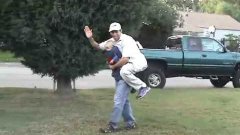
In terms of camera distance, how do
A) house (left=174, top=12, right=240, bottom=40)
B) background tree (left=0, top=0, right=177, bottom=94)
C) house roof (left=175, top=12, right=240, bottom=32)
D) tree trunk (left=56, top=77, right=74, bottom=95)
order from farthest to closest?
house roof (left=175, top=12, right=240, bottom=32) → house (left=174, top=12, right=240, bottom=40) → tree trunk (left=56, top=77, right=74, bottom=95) → background tree (left=0, top=0, right=177, bottom=94)

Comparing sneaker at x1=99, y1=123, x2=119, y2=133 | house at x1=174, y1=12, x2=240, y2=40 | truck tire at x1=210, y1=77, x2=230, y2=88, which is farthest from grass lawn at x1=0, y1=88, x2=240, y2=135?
house at x1=174, y1=12, x2=240, y2=40

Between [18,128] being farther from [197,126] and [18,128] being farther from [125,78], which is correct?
[197,126]

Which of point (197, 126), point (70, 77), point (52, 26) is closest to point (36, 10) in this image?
point (52, 26)

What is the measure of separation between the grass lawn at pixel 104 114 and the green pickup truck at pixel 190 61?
2.92 metres

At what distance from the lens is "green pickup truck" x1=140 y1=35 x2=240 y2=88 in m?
16.5

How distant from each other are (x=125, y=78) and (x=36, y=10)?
121 inches

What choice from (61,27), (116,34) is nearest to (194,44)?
(61,27)

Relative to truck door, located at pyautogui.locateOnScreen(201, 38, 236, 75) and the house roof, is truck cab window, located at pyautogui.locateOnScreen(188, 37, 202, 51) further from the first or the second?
the house roof

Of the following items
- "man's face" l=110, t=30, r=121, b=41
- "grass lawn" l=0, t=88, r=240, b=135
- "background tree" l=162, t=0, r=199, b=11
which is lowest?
"grass lawn" l=0, t=88, r=240, b=135

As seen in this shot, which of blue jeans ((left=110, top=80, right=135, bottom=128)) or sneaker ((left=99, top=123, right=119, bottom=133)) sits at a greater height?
blue jeans ((left=110, top=80, right=135, bottom=128))

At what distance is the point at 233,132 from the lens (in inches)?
333

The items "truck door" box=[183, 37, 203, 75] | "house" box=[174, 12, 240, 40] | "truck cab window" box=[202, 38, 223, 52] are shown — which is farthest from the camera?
"house" box=[174, 12, 240, 40]

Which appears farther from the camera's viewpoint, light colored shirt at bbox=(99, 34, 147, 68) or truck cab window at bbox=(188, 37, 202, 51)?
truck cab window at bbox=(188, 37, 202, 51)

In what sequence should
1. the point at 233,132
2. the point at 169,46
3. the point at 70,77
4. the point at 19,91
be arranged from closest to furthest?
the point at 233,132, the point at 70,77, the point at 19,91, the point at 169,46
